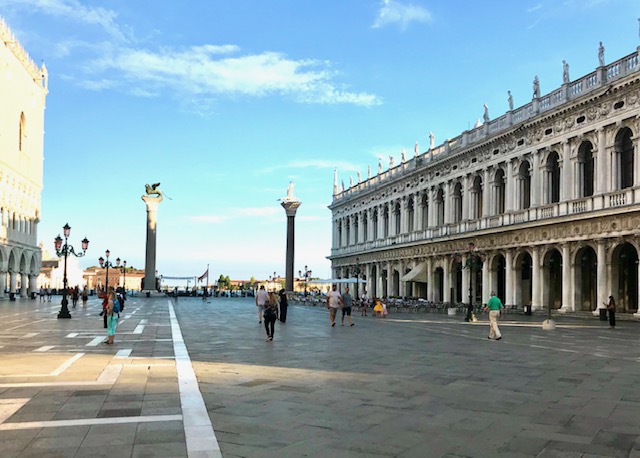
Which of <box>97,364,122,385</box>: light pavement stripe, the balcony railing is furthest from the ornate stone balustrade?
<box>97,364,122,385</box>: light pavement stripe

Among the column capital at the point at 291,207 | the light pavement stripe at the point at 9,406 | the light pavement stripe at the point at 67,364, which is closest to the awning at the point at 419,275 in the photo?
the column capital at the point at 291,207

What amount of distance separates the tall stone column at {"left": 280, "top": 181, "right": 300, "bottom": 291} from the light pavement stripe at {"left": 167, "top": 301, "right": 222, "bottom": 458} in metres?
56.4

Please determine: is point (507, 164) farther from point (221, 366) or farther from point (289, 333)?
point (221, 366)

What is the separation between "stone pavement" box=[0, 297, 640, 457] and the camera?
6777 mm

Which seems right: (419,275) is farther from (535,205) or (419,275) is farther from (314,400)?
(314,400)

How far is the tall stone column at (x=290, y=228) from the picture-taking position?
228 ft

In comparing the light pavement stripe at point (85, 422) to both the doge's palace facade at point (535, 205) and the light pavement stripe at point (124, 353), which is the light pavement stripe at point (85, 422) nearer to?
the light pavement stripe at point (124, 353)

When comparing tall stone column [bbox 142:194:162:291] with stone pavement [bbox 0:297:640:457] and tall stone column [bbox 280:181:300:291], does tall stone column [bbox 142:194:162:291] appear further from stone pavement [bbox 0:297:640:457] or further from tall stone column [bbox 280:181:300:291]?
stone pavement [bbox 0:297:640:457]

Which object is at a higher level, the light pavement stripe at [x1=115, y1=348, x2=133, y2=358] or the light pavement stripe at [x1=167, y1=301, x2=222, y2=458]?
the light pavement stripe at [x1=167, y1=301, x2=222, y2=458]

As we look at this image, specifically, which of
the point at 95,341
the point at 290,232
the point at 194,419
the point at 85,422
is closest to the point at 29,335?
the point at 95,341

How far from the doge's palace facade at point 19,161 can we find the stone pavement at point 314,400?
5726 centimetres

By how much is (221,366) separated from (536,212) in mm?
31893

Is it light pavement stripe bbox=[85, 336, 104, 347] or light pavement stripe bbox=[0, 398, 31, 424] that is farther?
light pavement stripe bbox=[85, 336, 104, 347]

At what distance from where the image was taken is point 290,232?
70.3 metres
